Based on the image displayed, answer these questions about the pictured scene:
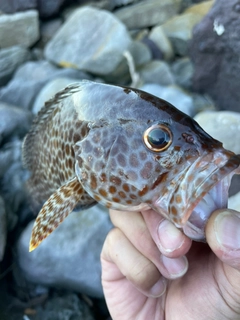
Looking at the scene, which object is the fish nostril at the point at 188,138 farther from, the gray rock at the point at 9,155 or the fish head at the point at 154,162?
the gray rock at the point at 9,155

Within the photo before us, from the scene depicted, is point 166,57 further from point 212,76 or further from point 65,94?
point 65,94

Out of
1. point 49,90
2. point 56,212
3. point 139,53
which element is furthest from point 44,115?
point 139,53

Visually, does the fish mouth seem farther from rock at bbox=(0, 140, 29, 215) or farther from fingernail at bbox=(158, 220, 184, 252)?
rock at bbox=(0, 140, 29, 215)

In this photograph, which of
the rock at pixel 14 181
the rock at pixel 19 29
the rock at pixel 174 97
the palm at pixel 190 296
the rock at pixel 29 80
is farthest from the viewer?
the rock at pixel 19 29

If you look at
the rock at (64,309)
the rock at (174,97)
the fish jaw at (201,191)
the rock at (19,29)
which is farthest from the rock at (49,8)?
the fish jaw at (201,191)

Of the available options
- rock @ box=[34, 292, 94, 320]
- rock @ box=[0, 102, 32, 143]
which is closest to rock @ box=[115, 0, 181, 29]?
rock @ box=[0, 102, 32, 143]

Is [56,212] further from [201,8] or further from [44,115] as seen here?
[201,8]

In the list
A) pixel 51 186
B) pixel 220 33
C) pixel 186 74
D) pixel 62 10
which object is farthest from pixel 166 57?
pixel 51 186
